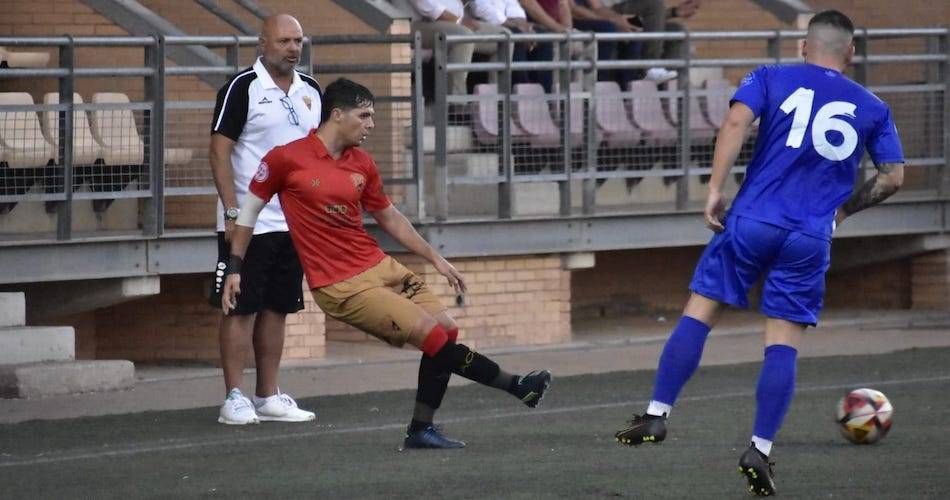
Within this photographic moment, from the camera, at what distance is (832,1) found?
18.3 m

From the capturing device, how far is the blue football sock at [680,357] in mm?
7824

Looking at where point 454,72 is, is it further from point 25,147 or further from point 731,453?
point 731,453

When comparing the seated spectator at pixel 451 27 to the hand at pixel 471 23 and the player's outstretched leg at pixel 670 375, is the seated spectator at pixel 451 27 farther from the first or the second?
the player's outstretched leg at pixel 670 375

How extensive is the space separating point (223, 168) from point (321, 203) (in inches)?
44.8

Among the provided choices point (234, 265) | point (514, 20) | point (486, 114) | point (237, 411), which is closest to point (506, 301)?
point (486, 114)

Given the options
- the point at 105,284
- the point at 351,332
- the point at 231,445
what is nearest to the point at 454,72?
the point at 351,332

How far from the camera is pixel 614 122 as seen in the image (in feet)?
46.8

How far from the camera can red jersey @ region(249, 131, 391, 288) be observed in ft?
28.5

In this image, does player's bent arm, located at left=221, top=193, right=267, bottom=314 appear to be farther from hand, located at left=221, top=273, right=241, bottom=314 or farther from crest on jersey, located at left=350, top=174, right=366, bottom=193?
crest on jersey, located at left=350, top=174, right=366, bottom=193

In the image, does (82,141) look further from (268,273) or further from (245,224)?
(245,224)

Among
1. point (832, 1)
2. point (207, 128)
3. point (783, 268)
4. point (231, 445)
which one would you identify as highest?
point (832, 1)

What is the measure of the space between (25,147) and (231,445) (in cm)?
315

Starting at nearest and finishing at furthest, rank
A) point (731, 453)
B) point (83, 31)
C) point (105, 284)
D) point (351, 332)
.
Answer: point (731, 453) → point (105, 284) → point (83, 31) → point (351, 332)

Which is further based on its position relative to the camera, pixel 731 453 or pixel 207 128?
pixel 207 128
